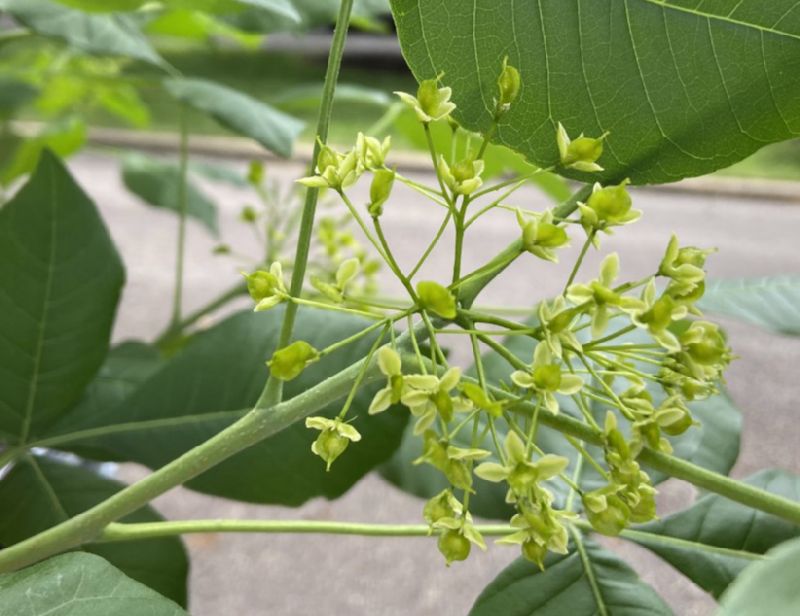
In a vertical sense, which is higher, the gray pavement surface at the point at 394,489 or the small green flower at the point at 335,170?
the small green flower at the point at 335,170

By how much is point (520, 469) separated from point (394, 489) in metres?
0.43

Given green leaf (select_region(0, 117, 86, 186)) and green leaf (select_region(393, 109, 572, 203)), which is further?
green leaf (select_region(0, 117, 86, 186))

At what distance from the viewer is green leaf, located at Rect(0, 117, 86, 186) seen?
2.37 feet

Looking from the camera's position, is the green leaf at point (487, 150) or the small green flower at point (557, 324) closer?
the small green flower at point (557, 324)

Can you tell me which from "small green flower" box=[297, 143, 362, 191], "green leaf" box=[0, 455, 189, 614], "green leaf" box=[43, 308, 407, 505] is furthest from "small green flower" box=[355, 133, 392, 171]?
"green leaf" box=[0, 455, 189, 614]

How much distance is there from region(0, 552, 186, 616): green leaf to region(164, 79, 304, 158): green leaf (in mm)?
256

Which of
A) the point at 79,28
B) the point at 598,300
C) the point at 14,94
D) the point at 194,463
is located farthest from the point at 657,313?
the point at 14,94

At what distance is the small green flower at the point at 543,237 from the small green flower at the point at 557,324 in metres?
0.01

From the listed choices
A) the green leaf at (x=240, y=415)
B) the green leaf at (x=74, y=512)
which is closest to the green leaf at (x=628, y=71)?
the green leaf at (x=240, y=415)

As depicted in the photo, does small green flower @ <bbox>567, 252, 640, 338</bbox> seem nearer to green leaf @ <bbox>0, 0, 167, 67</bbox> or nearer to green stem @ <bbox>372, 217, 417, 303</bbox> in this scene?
green stem @ <bbox>372, 217, 417, 303</bbox>

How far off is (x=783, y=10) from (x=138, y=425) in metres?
0.29

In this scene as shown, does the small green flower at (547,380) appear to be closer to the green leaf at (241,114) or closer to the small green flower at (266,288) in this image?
the small green flower at (266,288)

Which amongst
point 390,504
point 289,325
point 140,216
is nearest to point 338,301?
point 289,325

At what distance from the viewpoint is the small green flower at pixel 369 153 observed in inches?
9.2
